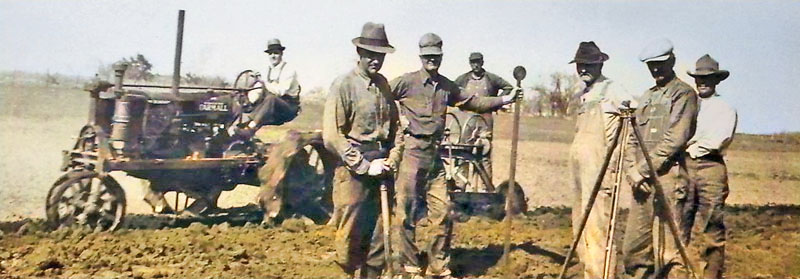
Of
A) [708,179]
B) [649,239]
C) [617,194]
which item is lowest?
[649,239]

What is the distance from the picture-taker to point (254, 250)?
5.59m

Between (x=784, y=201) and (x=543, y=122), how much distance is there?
1755mm

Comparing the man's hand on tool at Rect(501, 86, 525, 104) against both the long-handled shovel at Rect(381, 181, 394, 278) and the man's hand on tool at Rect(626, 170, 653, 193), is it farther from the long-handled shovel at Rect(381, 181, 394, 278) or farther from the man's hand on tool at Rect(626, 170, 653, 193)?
the long-handled shovel at Rect(381, 181, 394, 278)

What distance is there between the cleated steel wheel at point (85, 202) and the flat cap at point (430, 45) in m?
1.85

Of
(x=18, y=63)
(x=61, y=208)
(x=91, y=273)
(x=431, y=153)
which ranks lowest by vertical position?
(x=91, y=273)

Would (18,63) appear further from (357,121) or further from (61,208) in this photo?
(357,121)

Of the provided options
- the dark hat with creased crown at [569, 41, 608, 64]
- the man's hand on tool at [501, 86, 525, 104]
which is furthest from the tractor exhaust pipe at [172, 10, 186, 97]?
the dark hat with creased crown at [569, 41, 608, 64]

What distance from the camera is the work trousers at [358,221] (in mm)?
5402

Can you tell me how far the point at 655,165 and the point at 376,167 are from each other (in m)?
1.62

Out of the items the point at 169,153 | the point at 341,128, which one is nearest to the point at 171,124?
the point at 169,153

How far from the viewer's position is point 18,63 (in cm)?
555

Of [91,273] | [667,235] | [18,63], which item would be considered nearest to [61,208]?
[91,273]

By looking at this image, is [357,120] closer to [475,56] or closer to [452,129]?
[452,129]

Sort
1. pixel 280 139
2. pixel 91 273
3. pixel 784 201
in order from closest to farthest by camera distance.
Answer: pixel 91 273 < pixel 280 139 < pixel 784 201
